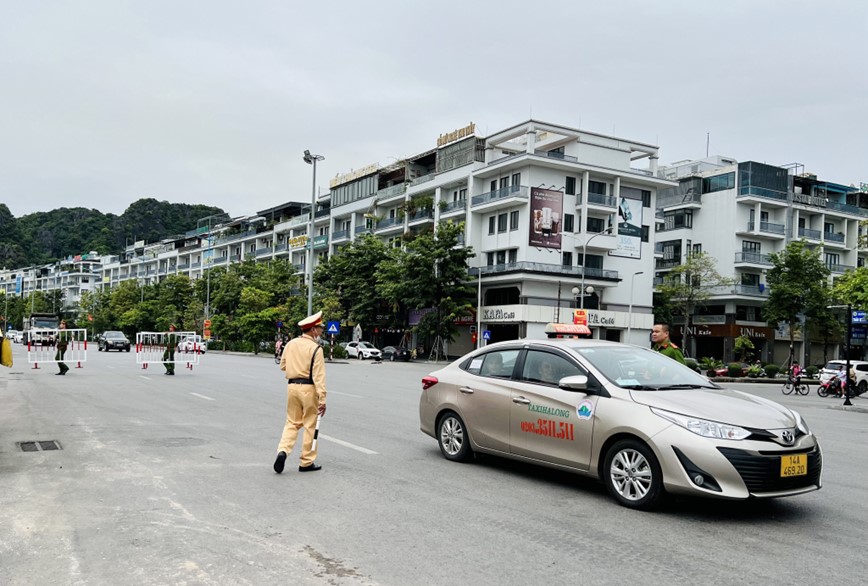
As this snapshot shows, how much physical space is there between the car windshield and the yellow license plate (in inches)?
46.4

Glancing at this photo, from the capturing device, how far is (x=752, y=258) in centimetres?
6394

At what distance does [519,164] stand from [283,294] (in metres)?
27.8

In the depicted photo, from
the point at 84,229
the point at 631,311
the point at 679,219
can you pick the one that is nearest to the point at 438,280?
the point at 631,311

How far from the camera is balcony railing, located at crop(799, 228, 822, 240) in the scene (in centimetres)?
6644

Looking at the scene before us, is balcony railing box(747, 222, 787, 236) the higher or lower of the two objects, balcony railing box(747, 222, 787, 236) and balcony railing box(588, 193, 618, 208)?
the lower

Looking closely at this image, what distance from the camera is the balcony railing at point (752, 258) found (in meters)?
63.5

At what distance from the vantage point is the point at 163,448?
931cm

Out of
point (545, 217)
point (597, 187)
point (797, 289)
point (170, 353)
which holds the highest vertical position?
point (597, 187)

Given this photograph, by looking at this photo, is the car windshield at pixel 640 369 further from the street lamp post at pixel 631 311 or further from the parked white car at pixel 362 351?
the street lamp post at pixel 631 311

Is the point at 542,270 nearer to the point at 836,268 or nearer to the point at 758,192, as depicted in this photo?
the point at 758,192

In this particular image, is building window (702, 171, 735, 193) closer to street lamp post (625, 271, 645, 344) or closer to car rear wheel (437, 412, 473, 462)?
street lamp post (625, 271, 645, 344)

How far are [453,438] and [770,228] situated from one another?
63590mm

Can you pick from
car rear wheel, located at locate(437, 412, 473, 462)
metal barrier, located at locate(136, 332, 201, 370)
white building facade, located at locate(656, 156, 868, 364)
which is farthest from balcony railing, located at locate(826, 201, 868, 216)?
car rear wheel, located at locate(437, 412, 473, 462)

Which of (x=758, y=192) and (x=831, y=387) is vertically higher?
(x=758, y=192)
